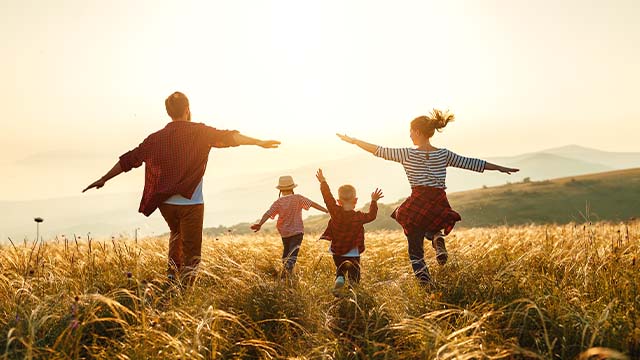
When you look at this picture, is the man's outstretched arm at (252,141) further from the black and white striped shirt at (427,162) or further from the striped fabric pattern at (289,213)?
the striped fabric pattern at (289,213)

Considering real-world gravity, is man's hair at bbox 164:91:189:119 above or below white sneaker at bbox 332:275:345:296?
above

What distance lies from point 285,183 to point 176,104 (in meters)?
2.49

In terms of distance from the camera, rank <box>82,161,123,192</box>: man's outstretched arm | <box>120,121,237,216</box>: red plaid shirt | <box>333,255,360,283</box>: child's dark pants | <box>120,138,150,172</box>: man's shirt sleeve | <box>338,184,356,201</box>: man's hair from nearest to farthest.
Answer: <box>82,161,123,192</box>: man's outstretched arm, <box>120,121,237,216</box>: red plaid shirt, <box>120,138,150,172</box>: man's shirt sleeve, <box>333,255,360,283</box>: child's dark pants, <box>338,184,356,201</box>: man's hair

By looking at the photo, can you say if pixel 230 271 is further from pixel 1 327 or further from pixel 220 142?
pixel 1 327

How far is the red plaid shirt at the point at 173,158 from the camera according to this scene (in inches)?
257

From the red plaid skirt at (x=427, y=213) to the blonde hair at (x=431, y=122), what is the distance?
0.76 meters

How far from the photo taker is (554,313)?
4.52 meters

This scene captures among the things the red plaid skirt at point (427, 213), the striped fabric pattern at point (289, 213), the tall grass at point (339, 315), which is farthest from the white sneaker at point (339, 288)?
the striped fabric pattern at point (289, 213)

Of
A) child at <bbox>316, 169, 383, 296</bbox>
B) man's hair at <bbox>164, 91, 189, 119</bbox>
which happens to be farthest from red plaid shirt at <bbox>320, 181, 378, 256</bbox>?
man's hair at <bbox>164, 91, 189, 119</bbox>

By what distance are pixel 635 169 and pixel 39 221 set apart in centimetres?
9949

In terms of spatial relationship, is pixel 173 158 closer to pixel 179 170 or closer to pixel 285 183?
pixel 179 170

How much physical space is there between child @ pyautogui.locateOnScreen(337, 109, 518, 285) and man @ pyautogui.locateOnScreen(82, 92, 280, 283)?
1.79 m

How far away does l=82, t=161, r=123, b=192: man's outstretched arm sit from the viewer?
6.43m

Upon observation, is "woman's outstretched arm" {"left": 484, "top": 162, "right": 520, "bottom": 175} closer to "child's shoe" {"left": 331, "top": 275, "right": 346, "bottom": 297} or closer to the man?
"child's shoe" {"left": 331, "top": 275, "right": 346, "bottom": 297}
